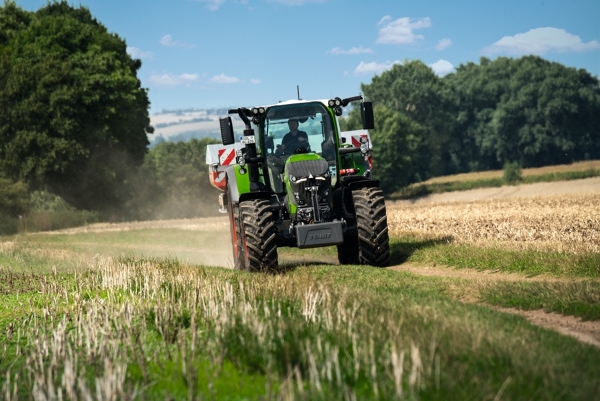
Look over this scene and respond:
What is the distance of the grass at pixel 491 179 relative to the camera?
6125 cm

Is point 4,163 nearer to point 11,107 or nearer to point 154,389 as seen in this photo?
point 11,107

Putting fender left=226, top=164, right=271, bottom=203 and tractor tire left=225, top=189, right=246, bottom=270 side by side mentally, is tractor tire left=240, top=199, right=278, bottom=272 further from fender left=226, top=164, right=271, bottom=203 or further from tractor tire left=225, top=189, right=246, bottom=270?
tractor tire left=225, top=189, right=246, bottom=270

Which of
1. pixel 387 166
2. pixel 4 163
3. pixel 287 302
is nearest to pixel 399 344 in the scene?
pixel 287 302

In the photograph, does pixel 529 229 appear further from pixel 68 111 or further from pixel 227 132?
pixel 68 111

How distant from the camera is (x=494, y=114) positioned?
88562mm

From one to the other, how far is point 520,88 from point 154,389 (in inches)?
3517

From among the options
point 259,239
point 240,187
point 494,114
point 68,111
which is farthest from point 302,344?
point 494,114

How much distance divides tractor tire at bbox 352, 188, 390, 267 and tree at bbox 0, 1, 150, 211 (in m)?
31.5

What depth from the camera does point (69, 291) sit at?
12.0 m

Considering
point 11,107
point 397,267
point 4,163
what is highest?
point 11,107

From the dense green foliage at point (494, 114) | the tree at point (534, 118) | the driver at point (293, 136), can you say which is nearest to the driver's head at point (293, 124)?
the driver at point (293, 136)

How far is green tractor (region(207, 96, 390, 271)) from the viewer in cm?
1362

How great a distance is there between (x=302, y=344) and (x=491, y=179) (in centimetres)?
6237

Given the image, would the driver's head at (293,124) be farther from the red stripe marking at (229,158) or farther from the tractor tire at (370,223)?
the red stripe marking at (229,158)
